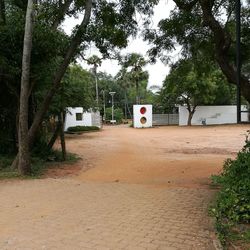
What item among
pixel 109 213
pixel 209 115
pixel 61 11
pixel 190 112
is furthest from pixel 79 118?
pixel 109 213

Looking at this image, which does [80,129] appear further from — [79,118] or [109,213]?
[109,213]

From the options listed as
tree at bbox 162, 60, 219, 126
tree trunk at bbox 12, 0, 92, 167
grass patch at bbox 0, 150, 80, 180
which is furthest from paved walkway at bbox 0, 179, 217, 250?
tree at bbox 162, 60, 219, 126

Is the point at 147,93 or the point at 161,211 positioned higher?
the point at 147,93

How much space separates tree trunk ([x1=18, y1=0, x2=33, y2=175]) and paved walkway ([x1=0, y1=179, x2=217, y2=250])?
2.10 metres

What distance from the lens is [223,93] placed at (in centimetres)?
4794

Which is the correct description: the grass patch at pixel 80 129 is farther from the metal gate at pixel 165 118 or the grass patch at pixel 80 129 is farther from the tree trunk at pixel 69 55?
the tree trunk at pixel 69 55

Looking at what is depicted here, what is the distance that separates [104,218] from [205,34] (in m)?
7.53

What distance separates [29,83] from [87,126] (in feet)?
98.4

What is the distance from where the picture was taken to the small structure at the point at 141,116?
4631cm

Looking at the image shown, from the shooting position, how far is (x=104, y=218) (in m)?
6.59

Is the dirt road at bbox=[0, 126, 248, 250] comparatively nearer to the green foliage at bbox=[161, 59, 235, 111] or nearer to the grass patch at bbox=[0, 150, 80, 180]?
the grass patch at bbox=[0, 150, 80, 180]

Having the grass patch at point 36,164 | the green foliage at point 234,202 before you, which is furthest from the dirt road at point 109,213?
the grass patch at point 36,164

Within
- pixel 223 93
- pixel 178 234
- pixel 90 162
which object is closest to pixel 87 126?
pixel 223 93

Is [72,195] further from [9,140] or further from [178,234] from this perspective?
[9,140]
